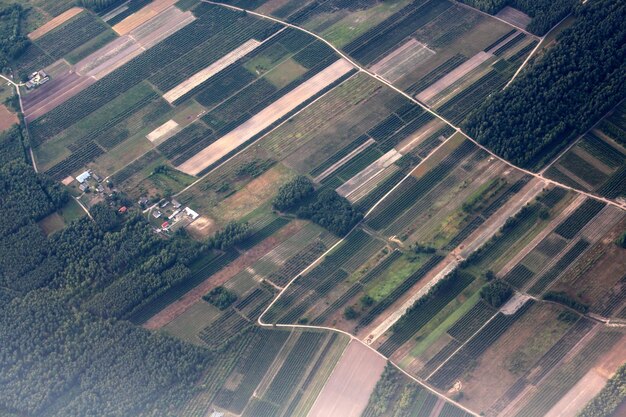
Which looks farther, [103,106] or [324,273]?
[103,106]

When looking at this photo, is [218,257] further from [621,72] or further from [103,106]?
[621,72]

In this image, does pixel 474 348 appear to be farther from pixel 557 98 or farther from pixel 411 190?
pixel 557 98

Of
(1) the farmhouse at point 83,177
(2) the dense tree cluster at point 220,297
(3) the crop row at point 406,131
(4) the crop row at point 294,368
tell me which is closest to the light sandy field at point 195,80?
(1) the farmhouse at point 83,177

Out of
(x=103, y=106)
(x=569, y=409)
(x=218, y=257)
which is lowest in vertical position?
(x=569, y=409)

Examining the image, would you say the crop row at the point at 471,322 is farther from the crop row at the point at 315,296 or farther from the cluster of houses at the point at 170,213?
the cluster of houses at the point at 170,213

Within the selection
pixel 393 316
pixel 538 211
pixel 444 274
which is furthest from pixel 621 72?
pixel 393 316

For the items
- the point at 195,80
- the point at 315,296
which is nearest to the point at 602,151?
the point at 315,296
